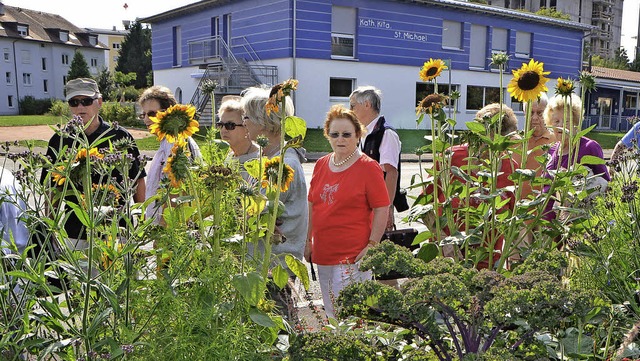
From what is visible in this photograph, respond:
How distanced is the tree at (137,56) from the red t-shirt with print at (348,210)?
66.4 meters

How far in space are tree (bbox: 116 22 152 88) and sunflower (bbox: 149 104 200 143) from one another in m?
68.4

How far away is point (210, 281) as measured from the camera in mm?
1410

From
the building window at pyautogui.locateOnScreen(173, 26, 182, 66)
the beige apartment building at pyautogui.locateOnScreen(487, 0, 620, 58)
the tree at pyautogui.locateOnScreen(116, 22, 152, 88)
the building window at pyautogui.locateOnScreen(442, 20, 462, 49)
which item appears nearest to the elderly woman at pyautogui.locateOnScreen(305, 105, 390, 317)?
the building window at pyautogui.locateOnScreen(442, 20, 462, 49)

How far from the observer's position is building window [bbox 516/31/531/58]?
3120 cm

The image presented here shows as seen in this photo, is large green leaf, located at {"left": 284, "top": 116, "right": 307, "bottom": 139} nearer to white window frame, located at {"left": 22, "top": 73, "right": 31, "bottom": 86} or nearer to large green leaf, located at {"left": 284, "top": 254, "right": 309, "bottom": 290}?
large green leaf, located at {"left": 284, "top": 254, "right": 309, "bottom": 290}

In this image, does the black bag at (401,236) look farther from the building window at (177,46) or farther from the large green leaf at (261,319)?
the building window at (177,46)

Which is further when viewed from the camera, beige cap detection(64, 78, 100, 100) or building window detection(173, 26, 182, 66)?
building window detection(173, 26, 182, 66)

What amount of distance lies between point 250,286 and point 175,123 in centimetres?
46

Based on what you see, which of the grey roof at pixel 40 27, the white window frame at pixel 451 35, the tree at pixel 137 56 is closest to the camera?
the white window frame at pixel 451 35

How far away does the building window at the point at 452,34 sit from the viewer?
28.6m

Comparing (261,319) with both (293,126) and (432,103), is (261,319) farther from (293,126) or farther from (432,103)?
(432,103)

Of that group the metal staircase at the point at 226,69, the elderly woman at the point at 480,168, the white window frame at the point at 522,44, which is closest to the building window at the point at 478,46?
the white window frame at the point at 522,44

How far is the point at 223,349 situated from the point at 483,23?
1178 inches

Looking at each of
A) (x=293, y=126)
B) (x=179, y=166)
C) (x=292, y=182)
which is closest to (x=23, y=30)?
Result: (x=292, y=182)
